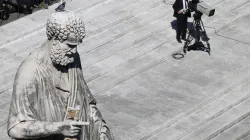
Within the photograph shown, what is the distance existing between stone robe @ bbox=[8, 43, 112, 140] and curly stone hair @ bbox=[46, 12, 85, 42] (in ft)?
1.15

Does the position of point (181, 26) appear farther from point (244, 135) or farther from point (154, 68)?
point (244, 135)

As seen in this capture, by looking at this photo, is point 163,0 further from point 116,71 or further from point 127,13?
point 116,71

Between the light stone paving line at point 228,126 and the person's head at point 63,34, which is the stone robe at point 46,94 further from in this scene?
the light stone paving line at point 228,126

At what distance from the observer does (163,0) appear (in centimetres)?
2192

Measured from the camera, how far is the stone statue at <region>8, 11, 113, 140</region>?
6.75m

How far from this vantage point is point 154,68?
18547 mm

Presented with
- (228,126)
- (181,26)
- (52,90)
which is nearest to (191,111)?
(228,126)

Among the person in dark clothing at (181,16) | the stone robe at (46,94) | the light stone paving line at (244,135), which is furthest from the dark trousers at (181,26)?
the stone robe at (46,94)

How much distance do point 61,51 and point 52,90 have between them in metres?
0.43

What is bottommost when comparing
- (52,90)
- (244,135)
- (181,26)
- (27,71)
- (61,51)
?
(244,135)

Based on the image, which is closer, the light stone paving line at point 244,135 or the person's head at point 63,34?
the person's head at point 63,34

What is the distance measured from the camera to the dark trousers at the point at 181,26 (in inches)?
773

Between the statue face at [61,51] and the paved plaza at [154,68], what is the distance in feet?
27.8

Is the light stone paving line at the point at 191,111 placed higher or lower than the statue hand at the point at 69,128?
lower
